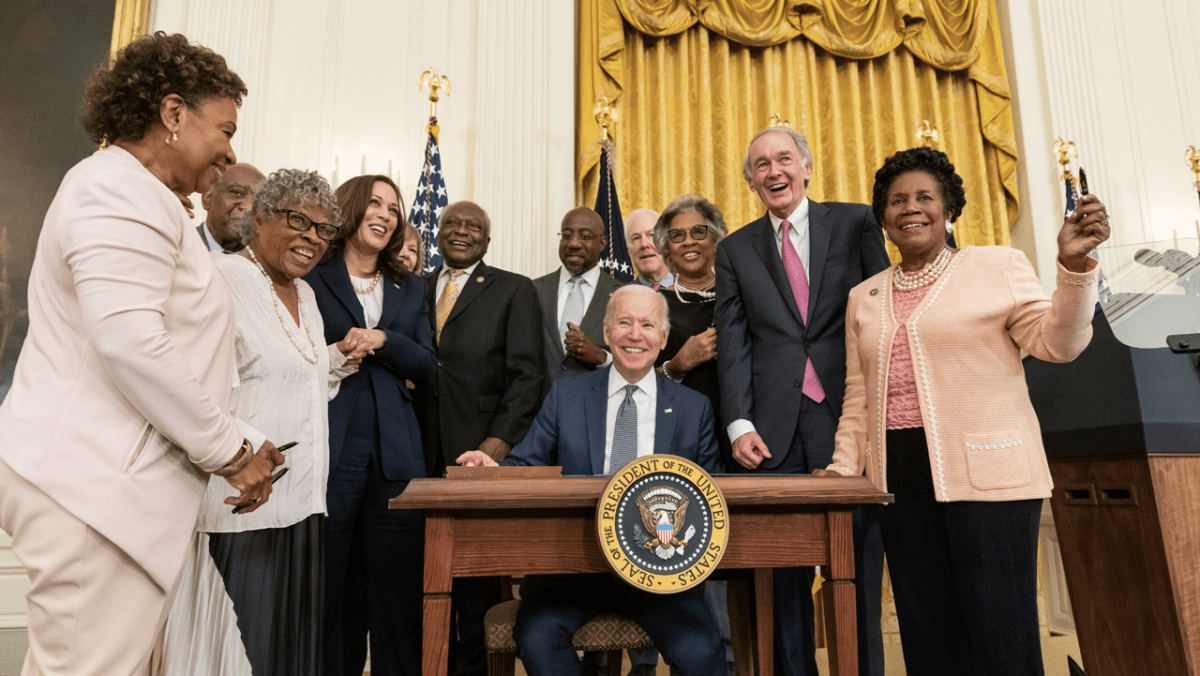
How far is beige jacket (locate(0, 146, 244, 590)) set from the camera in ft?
4.53

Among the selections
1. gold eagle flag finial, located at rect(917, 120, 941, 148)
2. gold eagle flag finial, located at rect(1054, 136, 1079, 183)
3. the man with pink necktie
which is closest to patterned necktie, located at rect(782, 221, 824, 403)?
the man with pink necktie

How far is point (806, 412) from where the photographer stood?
8.18 ft

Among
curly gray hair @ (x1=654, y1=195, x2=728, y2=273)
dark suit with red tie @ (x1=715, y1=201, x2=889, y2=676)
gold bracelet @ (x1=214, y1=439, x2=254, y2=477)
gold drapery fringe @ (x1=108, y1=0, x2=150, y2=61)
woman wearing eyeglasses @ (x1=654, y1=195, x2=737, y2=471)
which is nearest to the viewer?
gold bracelet @ (x1=214, y1=439, x2=254, y2=477)

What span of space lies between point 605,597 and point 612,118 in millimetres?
3951

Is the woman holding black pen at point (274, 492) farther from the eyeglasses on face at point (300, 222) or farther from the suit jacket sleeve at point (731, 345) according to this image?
the suit jacket sleeve at point (731, 345)

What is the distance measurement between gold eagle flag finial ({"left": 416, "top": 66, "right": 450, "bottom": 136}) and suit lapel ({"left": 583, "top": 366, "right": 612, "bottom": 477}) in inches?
132

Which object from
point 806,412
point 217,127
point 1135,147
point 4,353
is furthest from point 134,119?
point 1135,147

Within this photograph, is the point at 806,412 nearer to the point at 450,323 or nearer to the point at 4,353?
the point at 450,323

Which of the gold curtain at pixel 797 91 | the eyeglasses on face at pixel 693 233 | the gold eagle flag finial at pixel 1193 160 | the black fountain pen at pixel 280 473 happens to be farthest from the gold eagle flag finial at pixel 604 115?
the gold eagle flag finial at pixel 1193 160

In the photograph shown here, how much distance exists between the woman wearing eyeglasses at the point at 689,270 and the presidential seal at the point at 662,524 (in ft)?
3.57

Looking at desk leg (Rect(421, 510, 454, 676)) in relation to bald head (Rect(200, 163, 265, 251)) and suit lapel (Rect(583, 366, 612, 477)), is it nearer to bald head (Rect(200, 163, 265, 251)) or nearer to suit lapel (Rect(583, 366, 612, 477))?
suit lapel (Rect(583, 366, 612, 477))

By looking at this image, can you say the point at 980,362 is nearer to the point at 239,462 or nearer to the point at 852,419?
the point at 852,419

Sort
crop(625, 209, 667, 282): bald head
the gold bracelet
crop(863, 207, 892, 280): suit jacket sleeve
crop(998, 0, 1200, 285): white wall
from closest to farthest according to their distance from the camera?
1. the gold bracelet
2. crop(863, 207, 892, 280): suit jacket sleeve
3. crop(625, 209, 667, 282): bald head
4. crop(998, 0, 1200, 285): white wall

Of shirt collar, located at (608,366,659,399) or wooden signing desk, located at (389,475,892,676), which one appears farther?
shirt collar, located at (608,366,659,399)
